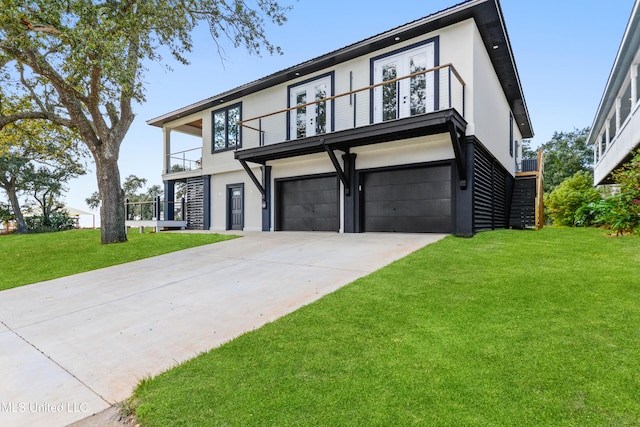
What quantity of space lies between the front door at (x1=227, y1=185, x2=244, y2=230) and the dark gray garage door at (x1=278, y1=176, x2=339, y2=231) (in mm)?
2118

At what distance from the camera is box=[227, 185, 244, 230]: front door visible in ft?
47.1

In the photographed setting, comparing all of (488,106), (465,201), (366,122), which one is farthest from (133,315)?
(488,106)

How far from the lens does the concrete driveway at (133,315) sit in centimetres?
255

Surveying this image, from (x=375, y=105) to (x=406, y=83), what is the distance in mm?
1059

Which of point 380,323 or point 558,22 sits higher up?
point 558,22

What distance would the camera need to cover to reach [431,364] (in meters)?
2.39

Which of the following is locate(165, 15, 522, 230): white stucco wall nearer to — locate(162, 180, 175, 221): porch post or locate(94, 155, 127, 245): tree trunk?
locate(162, 180, 175, 221): porch post

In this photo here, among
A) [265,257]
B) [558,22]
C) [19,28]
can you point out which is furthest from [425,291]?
[558,22]

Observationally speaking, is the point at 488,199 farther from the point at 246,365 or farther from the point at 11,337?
the point at 11,337

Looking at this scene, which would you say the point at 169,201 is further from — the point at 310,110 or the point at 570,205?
the point at 570,205

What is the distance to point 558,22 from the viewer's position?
1544cm

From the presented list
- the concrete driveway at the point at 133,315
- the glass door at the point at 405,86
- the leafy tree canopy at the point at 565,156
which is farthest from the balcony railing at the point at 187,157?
the leafy tree canopy at the point at 565,156

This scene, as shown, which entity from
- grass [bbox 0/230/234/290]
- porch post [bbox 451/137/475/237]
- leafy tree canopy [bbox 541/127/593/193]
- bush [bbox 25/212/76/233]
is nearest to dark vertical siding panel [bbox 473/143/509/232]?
porch post [bbox 451/137/475/237]

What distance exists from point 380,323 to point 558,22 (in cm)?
1876
